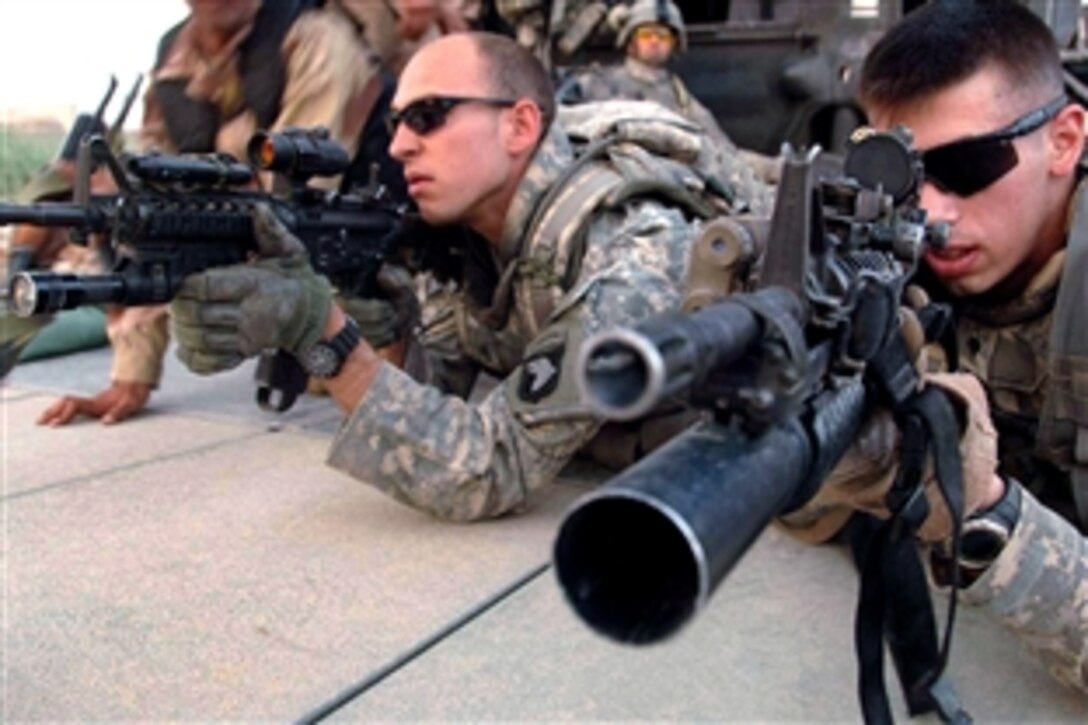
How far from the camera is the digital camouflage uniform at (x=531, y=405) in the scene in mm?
2348

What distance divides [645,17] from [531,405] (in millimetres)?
3748

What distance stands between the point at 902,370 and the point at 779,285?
1.25ft

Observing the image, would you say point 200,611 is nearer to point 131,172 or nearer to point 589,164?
point 131,172

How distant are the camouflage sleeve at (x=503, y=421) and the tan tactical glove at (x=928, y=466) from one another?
919mm

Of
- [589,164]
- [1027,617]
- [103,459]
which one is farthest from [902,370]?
[103,459]

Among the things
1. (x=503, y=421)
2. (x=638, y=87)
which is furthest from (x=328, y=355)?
(x=638, y=87)

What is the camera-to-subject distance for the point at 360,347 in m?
2.41

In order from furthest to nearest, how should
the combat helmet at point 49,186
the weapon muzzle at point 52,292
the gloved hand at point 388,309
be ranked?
1. the combat helmet at point 49,186
2. the gloved hand at point 388,309
3. the weapon muzzle at point 52,292

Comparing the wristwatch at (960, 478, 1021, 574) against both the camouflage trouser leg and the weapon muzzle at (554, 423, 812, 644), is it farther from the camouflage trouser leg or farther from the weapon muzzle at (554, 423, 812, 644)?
the camouflage trouser leg

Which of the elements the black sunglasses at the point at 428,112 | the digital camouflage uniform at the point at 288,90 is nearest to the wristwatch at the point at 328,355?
the black sunglasses at the point at 428,112

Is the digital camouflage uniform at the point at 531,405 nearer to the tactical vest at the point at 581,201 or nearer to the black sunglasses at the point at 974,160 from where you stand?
the tactical vest at the point at 581,201

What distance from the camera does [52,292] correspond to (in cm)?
204

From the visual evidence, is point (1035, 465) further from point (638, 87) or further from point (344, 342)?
point (638, 87)

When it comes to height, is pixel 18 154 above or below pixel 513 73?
below
